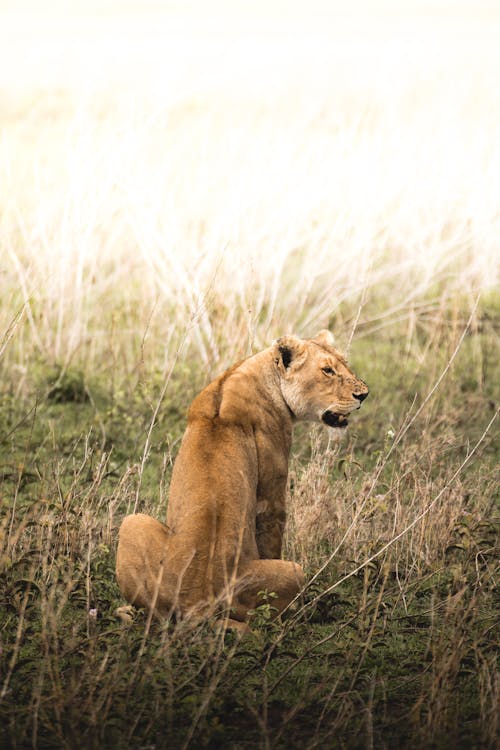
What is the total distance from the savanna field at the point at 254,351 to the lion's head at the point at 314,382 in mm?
342

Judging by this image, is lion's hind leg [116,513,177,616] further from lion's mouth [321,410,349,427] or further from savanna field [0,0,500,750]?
lion's mouth [321,410,349,427]

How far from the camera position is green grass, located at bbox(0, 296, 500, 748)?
4.11 metres

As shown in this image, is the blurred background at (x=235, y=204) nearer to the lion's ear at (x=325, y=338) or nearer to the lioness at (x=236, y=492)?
the lion's ear at (x=325, y=338)

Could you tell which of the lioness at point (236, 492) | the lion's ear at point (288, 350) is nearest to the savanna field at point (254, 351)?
the lioness at point (236, 492)

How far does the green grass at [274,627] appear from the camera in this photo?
411 cm

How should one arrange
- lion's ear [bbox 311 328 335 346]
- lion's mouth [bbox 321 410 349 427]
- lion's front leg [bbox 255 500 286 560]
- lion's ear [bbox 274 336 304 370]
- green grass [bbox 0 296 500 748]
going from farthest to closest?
lion's ear [bbox 311 328 335 346]
lion's mouth [bbox 321 410 349 427]
lion's ear [bbox 274 336 304 370]
lion's front leg [bbox 255 500 286 560]
green grass [bbox 0 296 500 748]

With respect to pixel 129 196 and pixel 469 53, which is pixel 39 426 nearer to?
pixel 129 196

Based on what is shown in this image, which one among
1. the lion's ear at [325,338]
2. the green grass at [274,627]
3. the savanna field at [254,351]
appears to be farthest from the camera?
the lion's ear at [325,338]

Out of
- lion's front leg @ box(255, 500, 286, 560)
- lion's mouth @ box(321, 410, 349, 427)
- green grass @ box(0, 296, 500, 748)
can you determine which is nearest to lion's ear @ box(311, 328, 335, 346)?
lion's mouth @ box(321, 410, 349, 427)

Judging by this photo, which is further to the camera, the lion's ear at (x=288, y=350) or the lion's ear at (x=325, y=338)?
the lion's ear at (x=325, y=338)

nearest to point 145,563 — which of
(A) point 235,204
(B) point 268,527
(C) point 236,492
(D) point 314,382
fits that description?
(C) point 236,492

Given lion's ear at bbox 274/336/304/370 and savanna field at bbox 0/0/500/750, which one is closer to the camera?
savanna field at bbox 0/0/500/750

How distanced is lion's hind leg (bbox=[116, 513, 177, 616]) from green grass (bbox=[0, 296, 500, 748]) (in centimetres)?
10

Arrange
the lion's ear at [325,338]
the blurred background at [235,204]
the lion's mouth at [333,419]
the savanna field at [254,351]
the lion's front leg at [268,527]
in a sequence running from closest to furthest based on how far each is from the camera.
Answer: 1. the savanna field at [254,351]
2. the lion's front leg at [268,527]
3. the lion's mouth at [333,419]
4. the lion's ear at [325,338]
5. the blurred background at [235,204]
